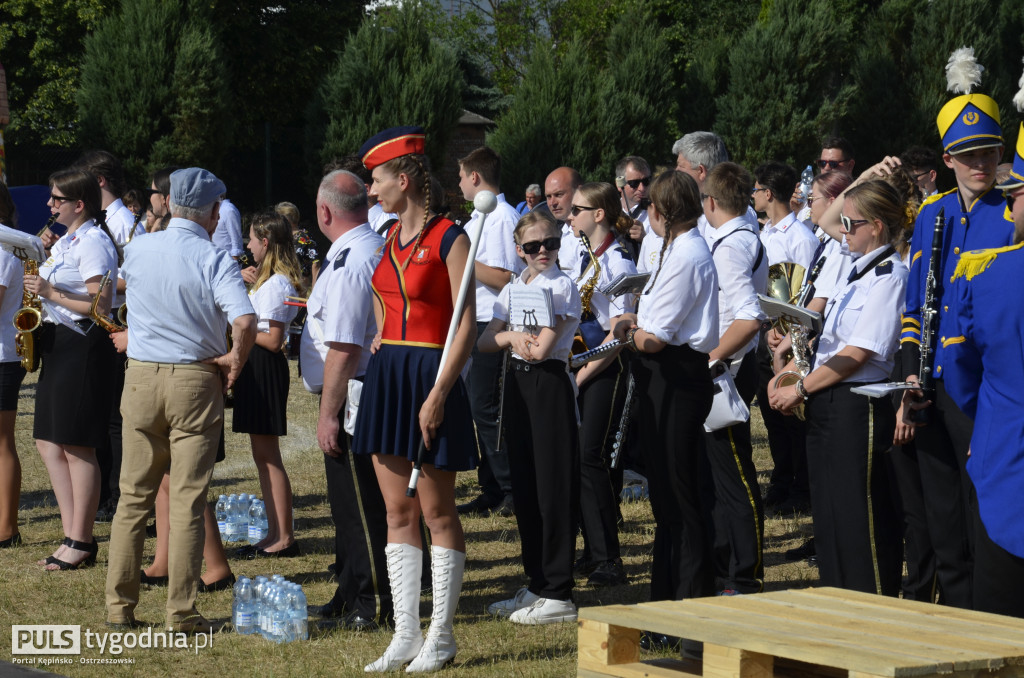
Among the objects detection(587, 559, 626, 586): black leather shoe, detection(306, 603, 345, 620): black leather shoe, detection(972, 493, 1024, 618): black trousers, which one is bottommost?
detection(306, 603, 345, 620): black leather shoe

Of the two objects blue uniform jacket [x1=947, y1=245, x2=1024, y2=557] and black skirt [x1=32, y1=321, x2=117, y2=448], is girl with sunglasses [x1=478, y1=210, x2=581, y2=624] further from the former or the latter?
black skirt [x1=32, y1=321, x2=117, y2=448]

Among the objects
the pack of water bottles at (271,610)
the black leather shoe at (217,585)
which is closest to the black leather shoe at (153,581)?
the black leather shoe at (217,585)

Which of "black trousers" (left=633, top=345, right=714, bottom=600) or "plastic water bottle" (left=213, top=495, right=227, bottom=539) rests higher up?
"black trousers" (left=633, top=345, right=714, bottom=600)

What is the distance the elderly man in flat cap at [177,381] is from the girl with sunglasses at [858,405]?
2.54 metres

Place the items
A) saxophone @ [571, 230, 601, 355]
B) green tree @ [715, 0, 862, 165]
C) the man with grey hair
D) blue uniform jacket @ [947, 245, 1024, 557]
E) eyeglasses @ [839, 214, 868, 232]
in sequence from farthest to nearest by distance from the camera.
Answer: green tree @ [715, 0, 862, 165], saxophone @ [571, 230, 601, 355], the man with grey hair, eyeglasses @ [839, 214, 868, 232], blue uniform jacket @ [947, 245, 1024, 557]

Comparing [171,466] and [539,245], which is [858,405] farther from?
[171,466]

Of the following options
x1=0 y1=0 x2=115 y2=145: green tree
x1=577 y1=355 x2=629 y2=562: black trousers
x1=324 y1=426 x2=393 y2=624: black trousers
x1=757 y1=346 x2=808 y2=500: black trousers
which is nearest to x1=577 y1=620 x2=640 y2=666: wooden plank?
x1=324 y1=426 x2=393 y2=624: black trousers

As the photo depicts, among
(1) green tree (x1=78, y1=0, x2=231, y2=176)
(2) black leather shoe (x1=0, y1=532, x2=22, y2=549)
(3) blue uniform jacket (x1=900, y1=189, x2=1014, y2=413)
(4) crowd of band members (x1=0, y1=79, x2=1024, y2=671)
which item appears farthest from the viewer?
(1) green tree (x1=78, y1=0, x2=231, y2=176)

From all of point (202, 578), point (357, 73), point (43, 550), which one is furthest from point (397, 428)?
point (357, 73)

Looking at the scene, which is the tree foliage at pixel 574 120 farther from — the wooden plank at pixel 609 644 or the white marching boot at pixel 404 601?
the wooden plank at pixel 609 644

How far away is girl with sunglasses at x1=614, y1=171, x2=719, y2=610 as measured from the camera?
5242mm

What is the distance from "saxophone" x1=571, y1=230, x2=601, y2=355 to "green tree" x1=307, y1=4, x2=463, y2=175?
22682 millimetres

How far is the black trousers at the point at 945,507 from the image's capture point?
4840 mm

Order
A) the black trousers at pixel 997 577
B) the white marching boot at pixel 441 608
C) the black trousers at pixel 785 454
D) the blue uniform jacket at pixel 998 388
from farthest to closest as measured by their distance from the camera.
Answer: the black trousers at pixel 785 454
the white marching boot at pixel 441 608
the black trousers at pixel 997 577
the blue uniform jacket at pixel 998 388
